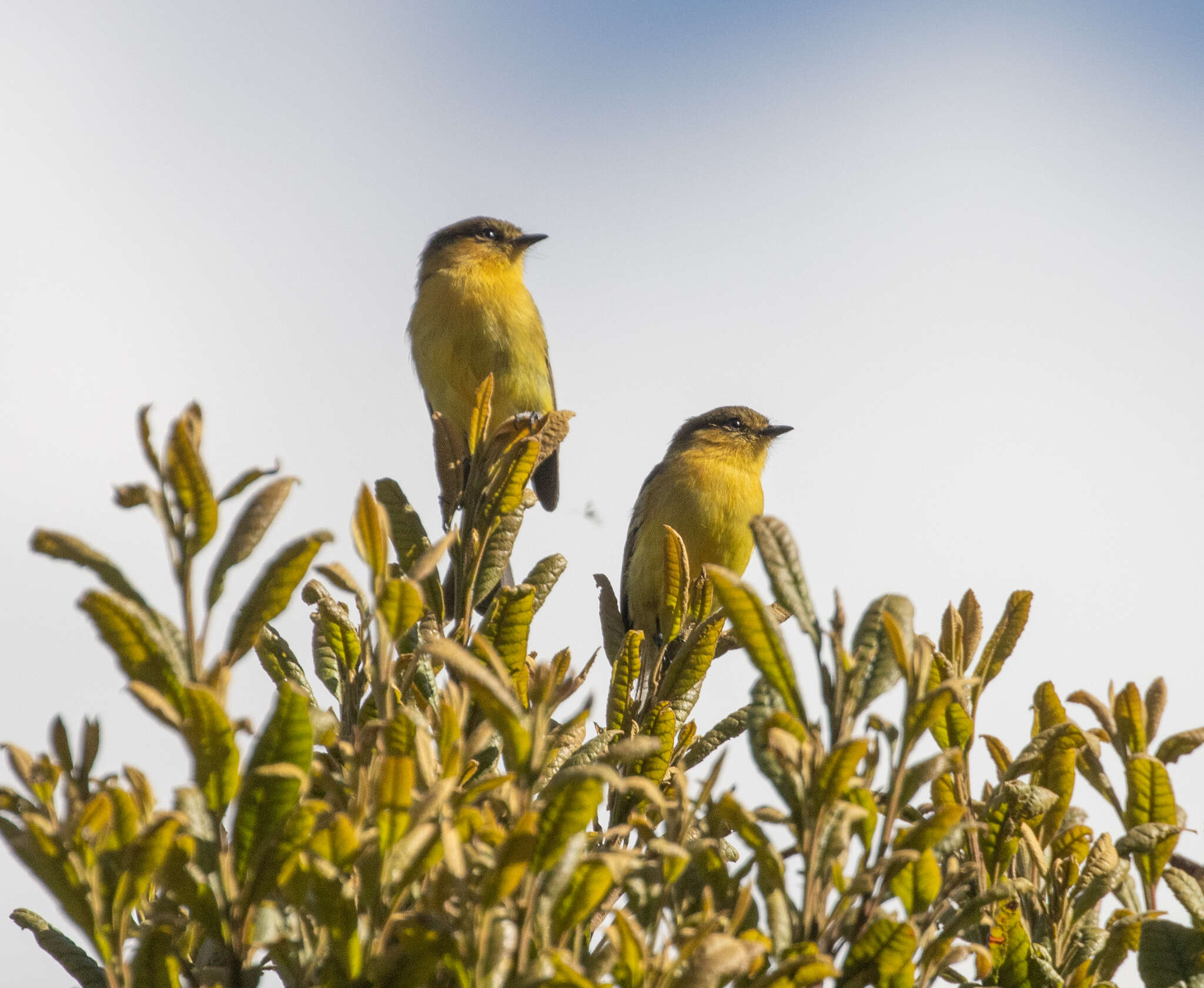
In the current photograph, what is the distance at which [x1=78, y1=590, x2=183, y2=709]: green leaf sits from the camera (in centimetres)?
138

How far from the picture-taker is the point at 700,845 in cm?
155

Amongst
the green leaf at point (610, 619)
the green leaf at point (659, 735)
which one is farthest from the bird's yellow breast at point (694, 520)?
the green leaf at point (659, 735)

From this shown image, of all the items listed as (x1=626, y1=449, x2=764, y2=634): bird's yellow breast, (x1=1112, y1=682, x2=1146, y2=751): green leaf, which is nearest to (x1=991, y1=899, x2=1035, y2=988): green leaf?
(x1=1112, y1=682, x2=1146, y2=751): green leaf

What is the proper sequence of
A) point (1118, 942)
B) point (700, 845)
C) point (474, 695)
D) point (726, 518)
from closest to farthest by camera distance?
point (474, 695) < point (700, 845) < point (1118, 942) < point (726, 518)

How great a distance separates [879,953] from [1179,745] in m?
0.87

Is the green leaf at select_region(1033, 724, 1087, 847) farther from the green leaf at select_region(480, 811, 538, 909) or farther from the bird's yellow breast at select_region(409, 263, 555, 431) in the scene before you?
the bird's yellow breast at select_region(409, 263, 555, 431)

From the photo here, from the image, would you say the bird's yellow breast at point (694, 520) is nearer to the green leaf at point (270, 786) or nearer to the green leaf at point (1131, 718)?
the green leaf at point (1131, 718)

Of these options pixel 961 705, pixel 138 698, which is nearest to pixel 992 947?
pixel 961 705

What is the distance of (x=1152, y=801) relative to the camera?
204cm

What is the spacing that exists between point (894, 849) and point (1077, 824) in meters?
0.59

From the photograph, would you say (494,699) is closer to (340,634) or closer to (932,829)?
(932,829)

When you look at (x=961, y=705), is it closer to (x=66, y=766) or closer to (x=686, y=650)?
(x=686, y=650)

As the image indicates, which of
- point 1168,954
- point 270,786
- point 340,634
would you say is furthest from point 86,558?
point 1168,954

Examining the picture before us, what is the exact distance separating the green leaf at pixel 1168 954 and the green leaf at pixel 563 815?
1.11 m
